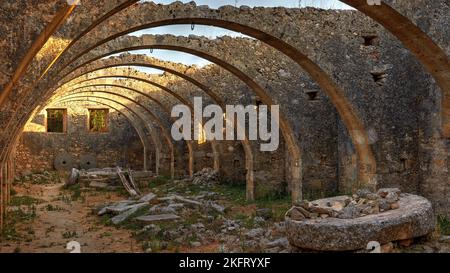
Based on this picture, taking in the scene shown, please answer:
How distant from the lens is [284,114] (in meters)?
10.8

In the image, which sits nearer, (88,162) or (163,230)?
(163,230)

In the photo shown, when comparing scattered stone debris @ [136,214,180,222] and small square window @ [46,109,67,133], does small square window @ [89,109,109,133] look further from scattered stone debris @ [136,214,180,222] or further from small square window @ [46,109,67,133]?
scattered stone debris @ [136,214,180,222]

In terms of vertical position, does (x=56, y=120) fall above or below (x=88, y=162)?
above

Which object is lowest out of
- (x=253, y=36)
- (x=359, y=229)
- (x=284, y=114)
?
(x=359, y=229)

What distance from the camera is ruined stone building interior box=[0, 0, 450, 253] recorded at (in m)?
5.34

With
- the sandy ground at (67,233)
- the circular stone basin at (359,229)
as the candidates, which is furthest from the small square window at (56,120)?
the circular stone basin at (359,229)

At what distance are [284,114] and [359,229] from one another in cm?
594

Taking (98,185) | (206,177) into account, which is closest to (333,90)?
(206,177)

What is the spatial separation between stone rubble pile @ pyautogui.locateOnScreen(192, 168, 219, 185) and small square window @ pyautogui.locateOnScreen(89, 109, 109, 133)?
33.8 ft

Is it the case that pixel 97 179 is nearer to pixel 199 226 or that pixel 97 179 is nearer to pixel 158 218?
pixel 158 218

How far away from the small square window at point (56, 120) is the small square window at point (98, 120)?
1.50m

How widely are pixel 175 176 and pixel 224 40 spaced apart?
10.4 metres

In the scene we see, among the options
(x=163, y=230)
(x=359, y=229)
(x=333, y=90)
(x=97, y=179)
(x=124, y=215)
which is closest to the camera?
(x=359, y=229)

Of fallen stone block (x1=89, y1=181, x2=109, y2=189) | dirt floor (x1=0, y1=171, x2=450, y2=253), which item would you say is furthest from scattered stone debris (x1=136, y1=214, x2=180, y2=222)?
fallen stone block (x1=89, y1=181, x2=109, y2=189)
